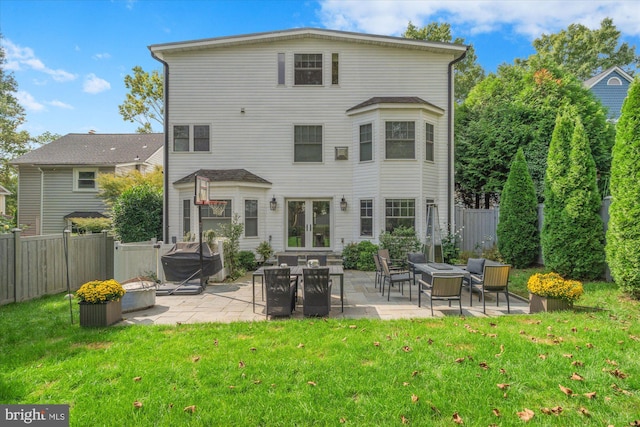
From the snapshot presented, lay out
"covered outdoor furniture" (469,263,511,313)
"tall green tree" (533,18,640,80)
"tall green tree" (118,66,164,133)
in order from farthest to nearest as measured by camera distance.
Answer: "tall green tree" (533,18,640,80) < "tall green tree" (118,66,164,133) < "covered outdoor furniture" (469,263,511,313)

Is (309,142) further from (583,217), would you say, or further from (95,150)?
(95,150)

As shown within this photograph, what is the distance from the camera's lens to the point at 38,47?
1026 centimetres

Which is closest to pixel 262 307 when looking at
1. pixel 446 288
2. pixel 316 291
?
pixel 316 291

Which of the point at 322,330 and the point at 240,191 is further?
the point at 240,191

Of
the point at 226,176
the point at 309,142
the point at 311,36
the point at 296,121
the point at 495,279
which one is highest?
the point at 311,36

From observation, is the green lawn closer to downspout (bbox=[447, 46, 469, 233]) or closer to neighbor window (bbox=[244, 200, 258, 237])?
neighbor window (bbox=[244, 200, 258, 237])

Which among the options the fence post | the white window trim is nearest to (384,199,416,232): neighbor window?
the fence post

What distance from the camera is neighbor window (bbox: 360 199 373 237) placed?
1223 centimetres

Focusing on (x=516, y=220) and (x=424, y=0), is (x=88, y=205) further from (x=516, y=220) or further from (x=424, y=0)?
(x=516, y=220)

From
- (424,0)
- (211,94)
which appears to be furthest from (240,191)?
(424,0)

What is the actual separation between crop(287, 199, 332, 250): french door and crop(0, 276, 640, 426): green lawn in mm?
7273

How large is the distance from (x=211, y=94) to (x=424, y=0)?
326 inches

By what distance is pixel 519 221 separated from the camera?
10711 millimetres

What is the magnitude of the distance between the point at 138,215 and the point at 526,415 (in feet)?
43.5
